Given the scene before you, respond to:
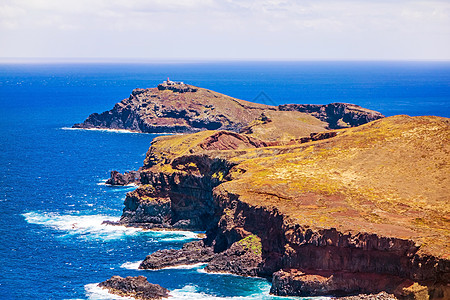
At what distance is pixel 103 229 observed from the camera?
13275 cm

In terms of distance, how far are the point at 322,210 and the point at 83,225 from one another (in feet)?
178

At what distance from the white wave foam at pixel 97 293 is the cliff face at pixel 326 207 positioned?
61.2ft

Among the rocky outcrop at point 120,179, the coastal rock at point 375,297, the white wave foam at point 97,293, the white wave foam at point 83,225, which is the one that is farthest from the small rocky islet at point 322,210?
the rocky outcrop at point 120,179

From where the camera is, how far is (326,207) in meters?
106

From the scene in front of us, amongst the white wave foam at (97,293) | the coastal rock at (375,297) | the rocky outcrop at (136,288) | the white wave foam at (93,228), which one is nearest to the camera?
the coastal rock at (375,297)

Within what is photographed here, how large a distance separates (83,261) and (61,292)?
14966 millimetres

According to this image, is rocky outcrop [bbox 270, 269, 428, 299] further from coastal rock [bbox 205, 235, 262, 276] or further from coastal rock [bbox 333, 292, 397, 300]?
coastal rock [bbox 205, 235, 262, 276]

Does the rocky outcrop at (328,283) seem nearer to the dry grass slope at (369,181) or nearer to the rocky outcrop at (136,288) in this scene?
the dry grass slope at (369,181)

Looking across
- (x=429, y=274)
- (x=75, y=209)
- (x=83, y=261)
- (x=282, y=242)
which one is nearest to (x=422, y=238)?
(x=429, y=274)

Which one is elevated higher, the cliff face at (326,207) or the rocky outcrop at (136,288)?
the cliff face at (326,207)

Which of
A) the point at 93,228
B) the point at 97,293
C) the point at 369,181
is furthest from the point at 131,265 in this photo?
the point at 369,181

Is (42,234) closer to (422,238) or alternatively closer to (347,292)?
(347,292)

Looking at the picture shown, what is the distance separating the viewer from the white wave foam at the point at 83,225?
426 feet

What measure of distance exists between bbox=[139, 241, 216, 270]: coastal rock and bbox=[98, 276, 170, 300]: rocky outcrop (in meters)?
11.1
